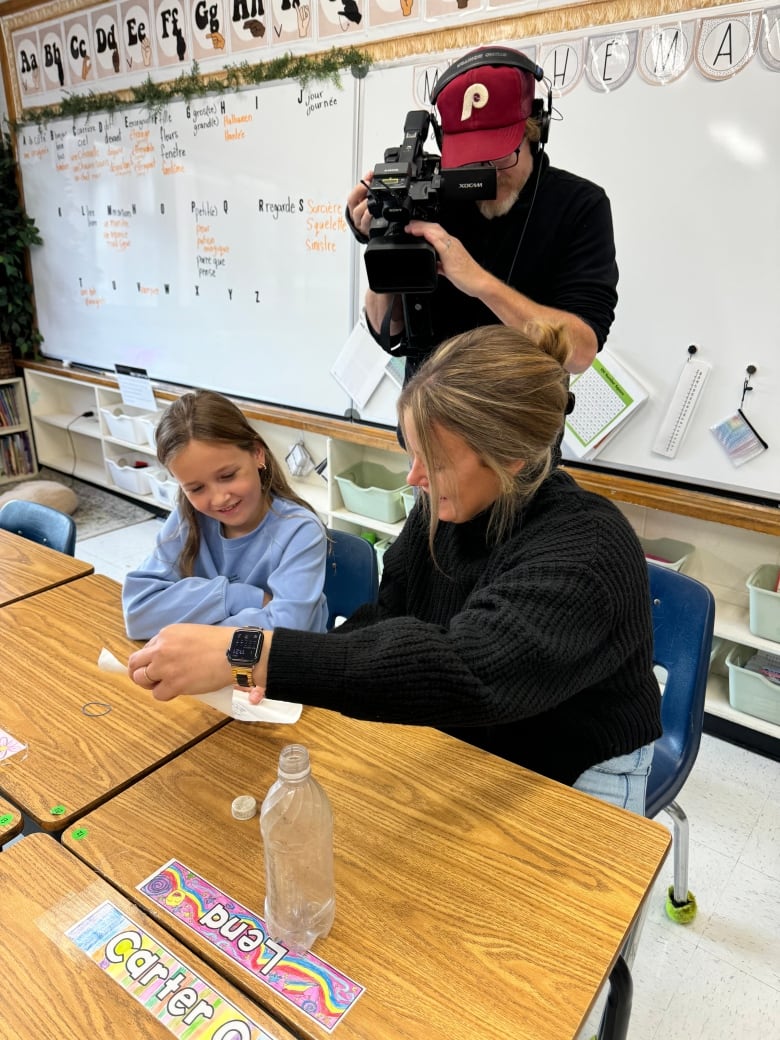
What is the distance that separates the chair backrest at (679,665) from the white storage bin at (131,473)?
299 centimetres

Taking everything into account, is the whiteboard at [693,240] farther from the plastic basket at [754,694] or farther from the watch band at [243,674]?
the watch band at [243,674]

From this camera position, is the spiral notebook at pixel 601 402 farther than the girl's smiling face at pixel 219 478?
Yes

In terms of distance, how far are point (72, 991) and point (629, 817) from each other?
646 millimetres

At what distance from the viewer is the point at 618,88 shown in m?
1.86

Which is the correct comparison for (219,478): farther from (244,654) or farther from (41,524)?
(41,524)

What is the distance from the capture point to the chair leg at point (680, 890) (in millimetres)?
1414

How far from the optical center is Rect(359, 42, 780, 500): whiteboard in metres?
1.72

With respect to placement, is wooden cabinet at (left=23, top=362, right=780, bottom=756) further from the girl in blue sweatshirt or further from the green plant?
the girl in blue sweatshirt

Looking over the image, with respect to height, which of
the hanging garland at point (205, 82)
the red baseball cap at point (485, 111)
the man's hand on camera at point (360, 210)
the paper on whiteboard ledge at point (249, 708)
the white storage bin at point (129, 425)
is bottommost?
the white storage bin at point (129, 425)

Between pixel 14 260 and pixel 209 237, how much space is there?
5.59 feet

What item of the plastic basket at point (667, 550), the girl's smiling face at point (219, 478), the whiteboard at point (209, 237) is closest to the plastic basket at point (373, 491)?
the whiteboard at point (209, 237)

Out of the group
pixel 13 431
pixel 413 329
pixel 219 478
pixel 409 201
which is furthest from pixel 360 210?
pixel 13 431

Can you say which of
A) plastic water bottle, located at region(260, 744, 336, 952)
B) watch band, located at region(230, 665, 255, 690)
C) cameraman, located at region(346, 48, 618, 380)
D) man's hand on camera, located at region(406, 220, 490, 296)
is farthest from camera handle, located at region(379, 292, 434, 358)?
plastic water bottle, located at region(260, 744, 336, 952)

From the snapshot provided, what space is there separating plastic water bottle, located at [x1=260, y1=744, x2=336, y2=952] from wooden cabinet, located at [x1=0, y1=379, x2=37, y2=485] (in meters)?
4.30
